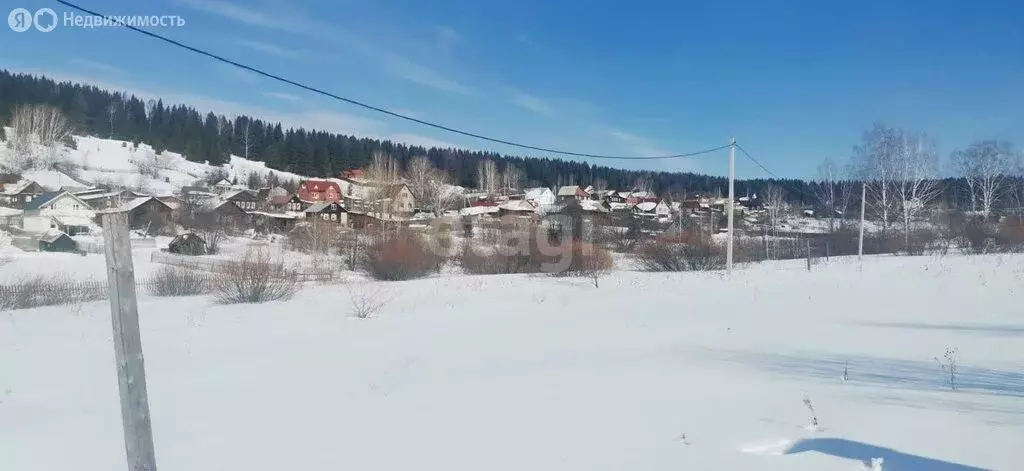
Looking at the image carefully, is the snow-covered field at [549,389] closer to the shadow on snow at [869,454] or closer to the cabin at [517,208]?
the shadow on snow at [869,454]

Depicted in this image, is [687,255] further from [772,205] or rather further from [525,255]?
→ [772,205]

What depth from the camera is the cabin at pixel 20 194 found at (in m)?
38.0

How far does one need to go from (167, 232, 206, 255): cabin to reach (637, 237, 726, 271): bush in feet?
90.1

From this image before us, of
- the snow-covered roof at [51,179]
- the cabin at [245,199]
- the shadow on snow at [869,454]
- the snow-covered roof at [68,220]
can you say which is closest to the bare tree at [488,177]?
the cabin at [245,199]

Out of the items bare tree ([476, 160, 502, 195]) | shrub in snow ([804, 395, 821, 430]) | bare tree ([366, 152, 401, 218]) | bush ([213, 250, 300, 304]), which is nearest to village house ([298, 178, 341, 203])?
bare tree ([366, 152, 401, 218])

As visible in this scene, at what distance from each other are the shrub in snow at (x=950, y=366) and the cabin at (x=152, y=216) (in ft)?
150

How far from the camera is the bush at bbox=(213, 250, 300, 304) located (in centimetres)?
1625

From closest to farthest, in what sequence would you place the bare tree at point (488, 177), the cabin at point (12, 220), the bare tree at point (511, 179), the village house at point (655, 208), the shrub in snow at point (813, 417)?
1. the shrub in snow at point (813, 417)
2. the cabin at point (12, 220)
3. the village house at point (655, 208)
4. the bare tree at point (488, 177)
5. the bare tree at point (511, 179)

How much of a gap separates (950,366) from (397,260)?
2280cm

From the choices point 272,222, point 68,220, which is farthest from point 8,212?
point 272,222

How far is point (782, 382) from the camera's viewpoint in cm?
560

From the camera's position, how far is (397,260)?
26.4 meters

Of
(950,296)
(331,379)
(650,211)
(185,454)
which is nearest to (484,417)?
(185,454)

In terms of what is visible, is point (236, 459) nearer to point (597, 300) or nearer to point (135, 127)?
point (597, 300)
